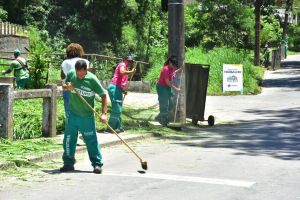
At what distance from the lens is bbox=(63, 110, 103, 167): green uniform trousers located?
6.89 meters

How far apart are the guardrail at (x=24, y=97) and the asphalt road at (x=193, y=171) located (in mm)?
1360

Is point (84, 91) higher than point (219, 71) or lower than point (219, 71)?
lower

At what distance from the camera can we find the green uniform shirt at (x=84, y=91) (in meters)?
6.82

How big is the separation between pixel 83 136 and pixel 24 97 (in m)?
2.36

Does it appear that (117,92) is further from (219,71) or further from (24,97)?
(219,71)

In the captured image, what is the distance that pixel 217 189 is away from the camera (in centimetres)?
583

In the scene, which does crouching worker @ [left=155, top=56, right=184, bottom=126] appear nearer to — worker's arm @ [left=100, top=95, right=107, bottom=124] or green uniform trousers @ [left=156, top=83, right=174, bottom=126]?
green uniform trousers @ [left=156, top=83, right=174, bottom=126]

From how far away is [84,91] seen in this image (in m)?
6.84

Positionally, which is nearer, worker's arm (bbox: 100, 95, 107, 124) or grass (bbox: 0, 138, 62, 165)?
worker's arm (bbox: 100, 95, 107, 124)

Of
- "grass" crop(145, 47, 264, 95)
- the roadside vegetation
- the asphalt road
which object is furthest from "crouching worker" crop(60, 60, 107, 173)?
the roadside vegetation

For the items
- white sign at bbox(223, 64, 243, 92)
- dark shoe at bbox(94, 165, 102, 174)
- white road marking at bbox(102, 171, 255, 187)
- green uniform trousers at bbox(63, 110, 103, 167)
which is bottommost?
white road marking at bbox(102, 171, 255, 187)

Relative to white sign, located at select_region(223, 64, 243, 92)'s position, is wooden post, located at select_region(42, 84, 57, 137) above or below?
below

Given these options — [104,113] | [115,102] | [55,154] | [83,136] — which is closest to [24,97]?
[55,154]

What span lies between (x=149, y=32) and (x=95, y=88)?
90.9 ft
